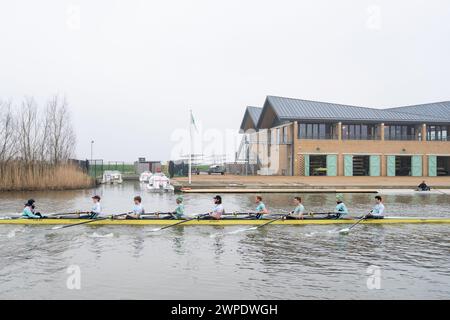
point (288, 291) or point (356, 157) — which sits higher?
point (356, 157)

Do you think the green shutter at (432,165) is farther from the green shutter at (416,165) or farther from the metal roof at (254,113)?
the metal roof at (254,113)

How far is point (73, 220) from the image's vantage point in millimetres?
18672

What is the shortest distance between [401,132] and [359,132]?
19.5 ft

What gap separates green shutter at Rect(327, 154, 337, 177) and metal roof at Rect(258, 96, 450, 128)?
4538mm

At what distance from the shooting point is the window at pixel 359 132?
176 feet

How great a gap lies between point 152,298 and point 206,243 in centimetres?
595

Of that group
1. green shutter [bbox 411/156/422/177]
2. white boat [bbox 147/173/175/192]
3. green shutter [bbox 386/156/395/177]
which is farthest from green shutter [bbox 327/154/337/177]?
white boat [bbox 147/173/175/192]

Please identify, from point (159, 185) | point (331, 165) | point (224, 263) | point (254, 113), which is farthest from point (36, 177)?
point (254, 113)

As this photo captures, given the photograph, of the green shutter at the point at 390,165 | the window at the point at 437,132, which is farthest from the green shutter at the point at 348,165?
the window at the point at 437,132

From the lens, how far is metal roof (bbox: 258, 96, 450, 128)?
5222cm

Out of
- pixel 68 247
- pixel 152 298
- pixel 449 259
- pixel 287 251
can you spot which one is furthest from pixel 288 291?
pixel 68 247

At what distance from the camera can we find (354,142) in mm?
52375

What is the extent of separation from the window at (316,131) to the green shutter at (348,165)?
120 inches
